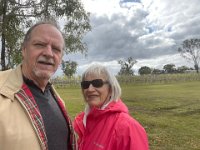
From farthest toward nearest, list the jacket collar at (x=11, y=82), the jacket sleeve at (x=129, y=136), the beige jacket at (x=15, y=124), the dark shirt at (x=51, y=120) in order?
the jacket sleeve at (x=129, y=136)
the dark shirt at (x=51, y=120)
the jacket collar at (x=11, y=82)
the beige jacket at (x=15, y=124)

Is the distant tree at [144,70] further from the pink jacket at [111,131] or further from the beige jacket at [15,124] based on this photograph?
the beige jacket at [15,124]

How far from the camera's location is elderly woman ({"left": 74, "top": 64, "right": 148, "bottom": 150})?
11.1 ft

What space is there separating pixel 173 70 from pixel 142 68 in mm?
11879

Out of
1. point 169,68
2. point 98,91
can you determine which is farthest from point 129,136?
point 169,68

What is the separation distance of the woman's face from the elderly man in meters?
0.44

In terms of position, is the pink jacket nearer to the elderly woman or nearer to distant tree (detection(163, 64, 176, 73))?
the elderly woman

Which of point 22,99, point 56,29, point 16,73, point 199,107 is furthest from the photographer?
point 199,107

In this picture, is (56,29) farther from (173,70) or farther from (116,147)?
(173,70)

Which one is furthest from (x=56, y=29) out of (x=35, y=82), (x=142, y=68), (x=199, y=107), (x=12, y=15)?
(x=142, y=68)

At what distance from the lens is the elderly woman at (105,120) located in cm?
337

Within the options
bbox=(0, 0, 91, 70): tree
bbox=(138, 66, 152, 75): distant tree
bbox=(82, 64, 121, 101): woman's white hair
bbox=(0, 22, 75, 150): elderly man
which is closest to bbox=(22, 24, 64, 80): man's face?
bbox=(0, 22, 75, 150): elderly man

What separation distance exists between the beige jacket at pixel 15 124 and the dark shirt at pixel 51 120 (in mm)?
208

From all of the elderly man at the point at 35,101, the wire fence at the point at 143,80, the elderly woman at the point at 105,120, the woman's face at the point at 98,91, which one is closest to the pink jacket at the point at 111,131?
the elderly woman at the point at 105,120

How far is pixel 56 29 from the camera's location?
3.34m
